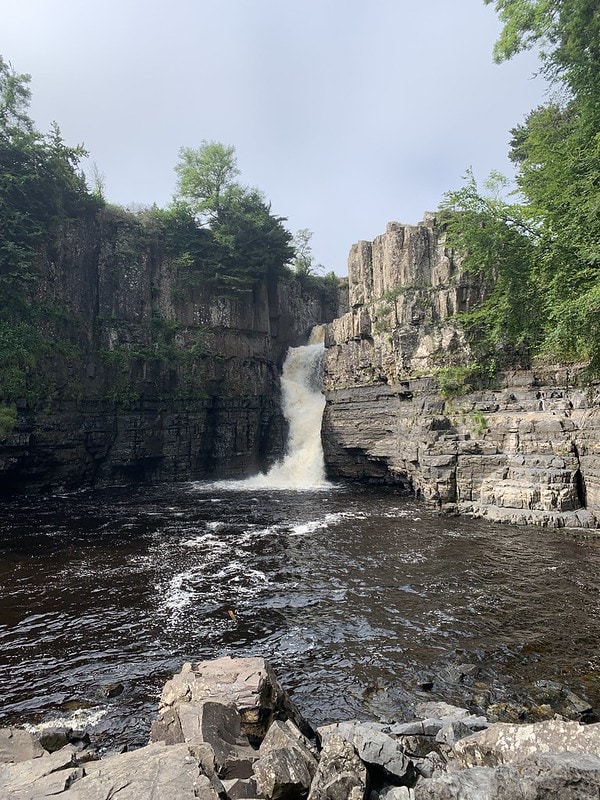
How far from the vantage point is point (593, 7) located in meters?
18.3

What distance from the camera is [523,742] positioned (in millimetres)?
5691

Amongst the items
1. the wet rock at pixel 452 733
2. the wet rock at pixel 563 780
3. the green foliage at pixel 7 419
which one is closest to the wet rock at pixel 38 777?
the wet rock at pixel 563 780

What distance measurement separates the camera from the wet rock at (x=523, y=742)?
5494 millimetres

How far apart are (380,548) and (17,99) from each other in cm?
3679

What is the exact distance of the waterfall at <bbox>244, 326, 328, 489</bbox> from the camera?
3622cm

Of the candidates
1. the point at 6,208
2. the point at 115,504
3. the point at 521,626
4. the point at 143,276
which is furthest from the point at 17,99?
the point at 521,626

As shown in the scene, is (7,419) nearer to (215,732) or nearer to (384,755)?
(215,732)

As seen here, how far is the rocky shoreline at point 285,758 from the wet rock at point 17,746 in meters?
0.01

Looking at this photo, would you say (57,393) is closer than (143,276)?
Yes

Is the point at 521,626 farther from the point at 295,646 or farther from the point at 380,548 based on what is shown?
the point at 380,548

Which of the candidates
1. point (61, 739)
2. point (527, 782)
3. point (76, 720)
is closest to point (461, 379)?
point (76, 720)

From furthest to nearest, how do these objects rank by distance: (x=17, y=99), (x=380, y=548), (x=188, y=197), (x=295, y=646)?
1. (x=188, y=197)
2. (x=17, y=99)
3. (x=380, y=548)
4. (x=295, y=646)

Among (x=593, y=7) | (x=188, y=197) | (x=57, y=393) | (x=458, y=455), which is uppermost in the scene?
(x=188, y=197)

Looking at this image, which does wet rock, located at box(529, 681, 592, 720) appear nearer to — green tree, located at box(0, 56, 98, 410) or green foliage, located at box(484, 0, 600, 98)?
green foliage, located at box(484, 0, 600, 98)
